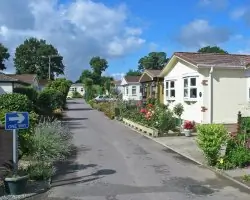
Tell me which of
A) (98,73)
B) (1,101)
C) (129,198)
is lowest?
(129,198)

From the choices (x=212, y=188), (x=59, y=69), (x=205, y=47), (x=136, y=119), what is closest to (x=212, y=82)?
(x=136, y=119)

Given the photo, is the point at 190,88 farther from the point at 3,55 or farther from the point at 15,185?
the point at 3,55

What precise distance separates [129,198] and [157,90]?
79.1ft

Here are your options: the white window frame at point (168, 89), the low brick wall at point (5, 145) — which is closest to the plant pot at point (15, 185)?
the low brick wall at point (5, 145)

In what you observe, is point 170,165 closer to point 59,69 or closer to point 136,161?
point 136,161

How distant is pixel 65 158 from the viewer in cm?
1357

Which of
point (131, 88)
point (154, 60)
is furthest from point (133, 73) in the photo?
point (131, 88)

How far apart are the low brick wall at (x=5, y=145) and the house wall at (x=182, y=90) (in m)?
12.8

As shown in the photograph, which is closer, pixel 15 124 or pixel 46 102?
pixel 15 124

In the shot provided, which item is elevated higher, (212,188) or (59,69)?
(59,69)

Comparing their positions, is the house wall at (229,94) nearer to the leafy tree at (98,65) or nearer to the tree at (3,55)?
the tree at (3,55)

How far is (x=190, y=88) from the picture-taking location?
74.1 ft

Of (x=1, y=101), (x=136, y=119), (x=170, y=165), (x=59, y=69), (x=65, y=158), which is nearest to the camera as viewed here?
(x=170, y=165)

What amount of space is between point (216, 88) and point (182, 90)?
122 inches
